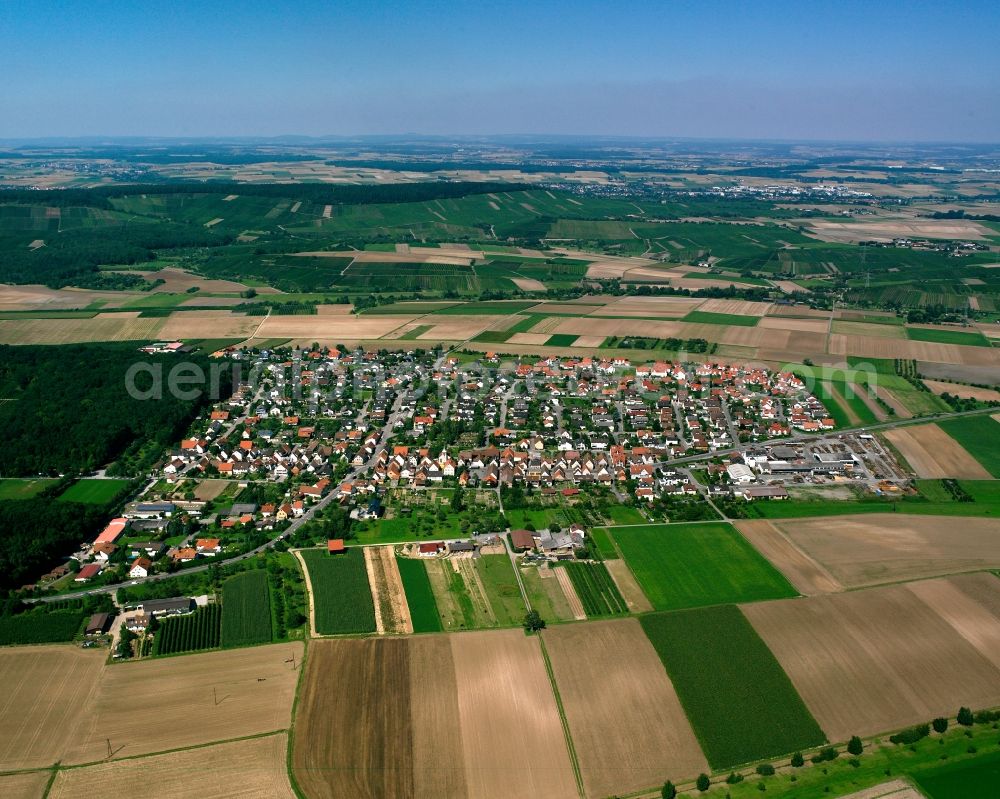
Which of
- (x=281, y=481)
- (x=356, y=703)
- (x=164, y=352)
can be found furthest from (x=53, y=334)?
(x=356, y=703)

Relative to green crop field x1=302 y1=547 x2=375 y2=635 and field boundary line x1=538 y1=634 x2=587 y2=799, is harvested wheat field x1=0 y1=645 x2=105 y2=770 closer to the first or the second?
green crop field x1=302 y1=547 x2=375 y2=635

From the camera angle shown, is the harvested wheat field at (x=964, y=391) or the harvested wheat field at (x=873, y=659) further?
the harvested wheat field at (x=964, y=391)

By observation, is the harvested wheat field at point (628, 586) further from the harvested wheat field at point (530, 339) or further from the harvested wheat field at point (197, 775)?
the harvested wheat field at point (530, 339)

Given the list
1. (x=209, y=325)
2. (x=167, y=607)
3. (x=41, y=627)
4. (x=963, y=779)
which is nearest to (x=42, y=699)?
(x=41, y=627)

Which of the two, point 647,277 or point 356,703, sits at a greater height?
point 647,277

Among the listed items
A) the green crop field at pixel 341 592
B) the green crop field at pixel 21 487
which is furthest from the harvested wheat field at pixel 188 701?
the green crop field at pixel 21 487

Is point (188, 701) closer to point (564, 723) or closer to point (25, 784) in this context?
point (25, 784)

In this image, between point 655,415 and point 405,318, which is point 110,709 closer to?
point 655,415
